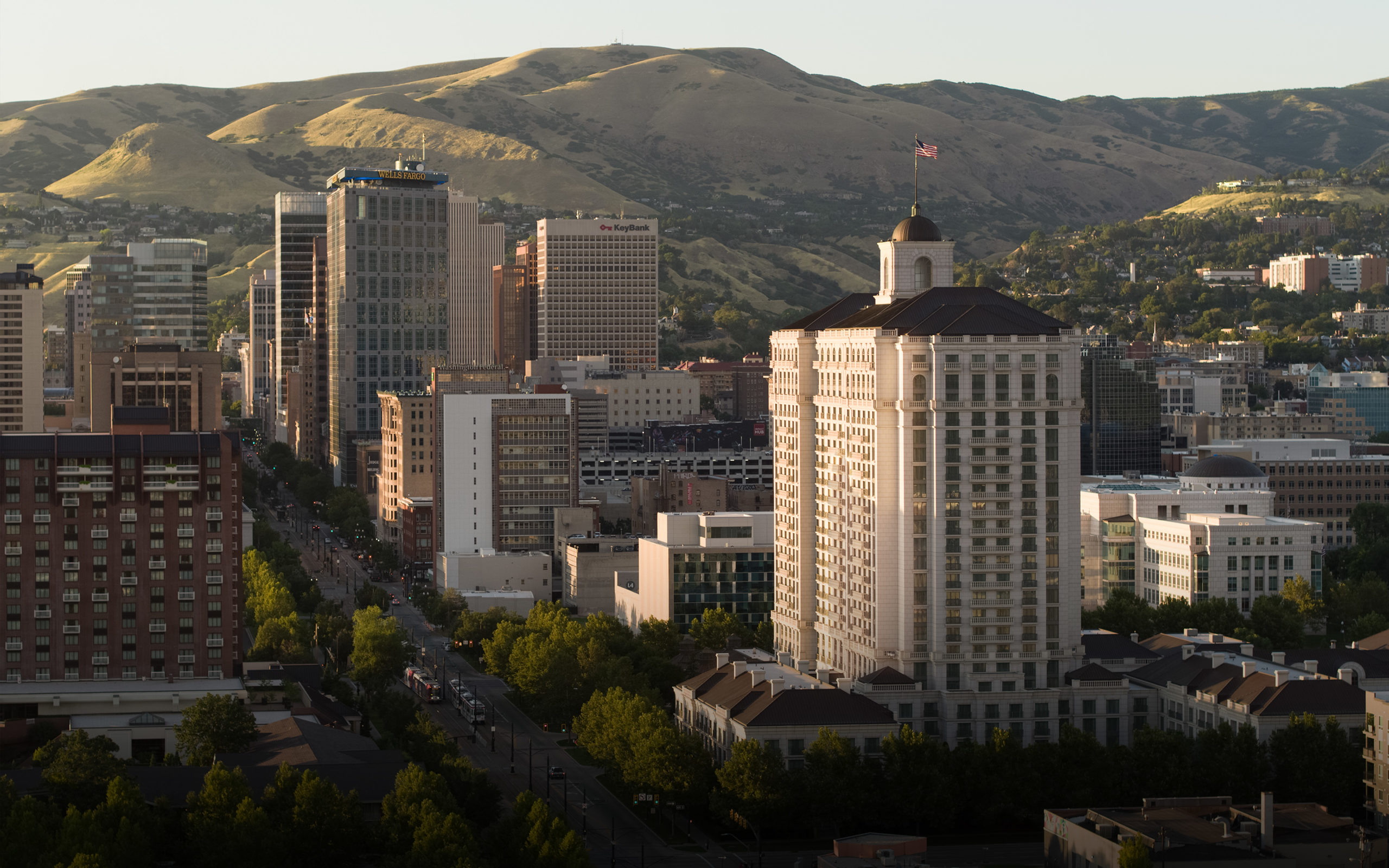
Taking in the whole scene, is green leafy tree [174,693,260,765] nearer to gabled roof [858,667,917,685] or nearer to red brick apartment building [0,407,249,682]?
red brick apartment building [0,407,249,682]

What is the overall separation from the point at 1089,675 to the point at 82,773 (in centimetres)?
6809

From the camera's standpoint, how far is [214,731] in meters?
146

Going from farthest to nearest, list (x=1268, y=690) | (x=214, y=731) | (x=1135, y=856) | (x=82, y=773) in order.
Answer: (x=1268, y=690) < (x=214, y=731) < (x=82, y=773) < (x=1135, y=856)

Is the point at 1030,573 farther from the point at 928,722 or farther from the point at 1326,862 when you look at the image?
the point at 1326,862

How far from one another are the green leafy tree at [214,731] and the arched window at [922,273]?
6113 cm

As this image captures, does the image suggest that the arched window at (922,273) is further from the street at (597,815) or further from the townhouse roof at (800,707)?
the street at (597,815)

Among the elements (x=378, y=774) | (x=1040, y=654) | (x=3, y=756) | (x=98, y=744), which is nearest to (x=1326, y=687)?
(x=1040, y=654)

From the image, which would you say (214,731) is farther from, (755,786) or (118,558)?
(755,786)

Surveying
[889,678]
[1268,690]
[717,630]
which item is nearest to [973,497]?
[889,678]

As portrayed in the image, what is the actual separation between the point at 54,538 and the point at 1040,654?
7441 cm

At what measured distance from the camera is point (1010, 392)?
15500cm

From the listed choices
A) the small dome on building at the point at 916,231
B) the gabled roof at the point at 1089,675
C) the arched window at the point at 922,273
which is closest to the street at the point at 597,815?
the gabled roof at the point at 1089,675

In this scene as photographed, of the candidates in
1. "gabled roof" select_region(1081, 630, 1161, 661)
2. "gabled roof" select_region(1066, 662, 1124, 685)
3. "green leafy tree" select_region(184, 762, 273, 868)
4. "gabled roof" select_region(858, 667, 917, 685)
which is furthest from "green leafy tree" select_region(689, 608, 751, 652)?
"green leafy tree" select_region(184, 762, 273, 868)

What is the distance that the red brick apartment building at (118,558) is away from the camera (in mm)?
168000
